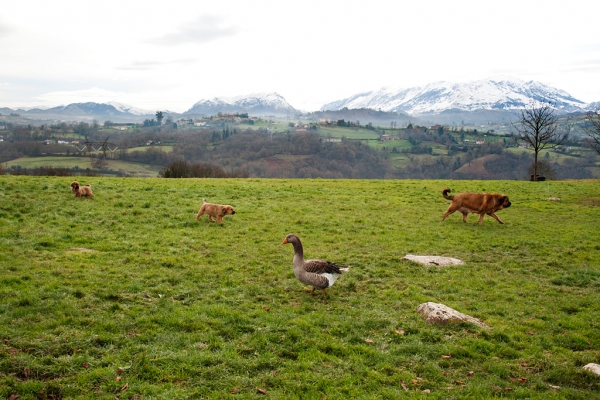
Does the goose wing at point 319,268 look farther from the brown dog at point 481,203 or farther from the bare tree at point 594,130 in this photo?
the bare tree at point 594,130

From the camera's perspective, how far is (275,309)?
29.6 ft

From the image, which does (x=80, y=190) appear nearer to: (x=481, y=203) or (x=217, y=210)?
(x=217, y=210)

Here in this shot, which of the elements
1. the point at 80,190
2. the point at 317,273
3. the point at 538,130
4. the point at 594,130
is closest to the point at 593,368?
the point at 317,273

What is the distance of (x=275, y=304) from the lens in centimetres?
937

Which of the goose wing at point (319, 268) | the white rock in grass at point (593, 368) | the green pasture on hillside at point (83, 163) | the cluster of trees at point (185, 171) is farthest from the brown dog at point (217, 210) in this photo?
the green pasture on hillside at point (83, 163)

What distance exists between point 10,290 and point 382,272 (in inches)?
366

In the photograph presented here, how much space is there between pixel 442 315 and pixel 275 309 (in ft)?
11.9

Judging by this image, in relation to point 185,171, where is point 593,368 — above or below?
below

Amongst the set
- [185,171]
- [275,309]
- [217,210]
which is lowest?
[275,309]

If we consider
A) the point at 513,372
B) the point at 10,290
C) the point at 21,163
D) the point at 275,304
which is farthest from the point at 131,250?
the point at 21,163

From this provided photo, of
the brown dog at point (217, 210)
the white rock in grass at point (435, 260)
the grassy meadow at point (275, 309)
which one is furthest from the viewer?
the brown dog at point (217, 210)

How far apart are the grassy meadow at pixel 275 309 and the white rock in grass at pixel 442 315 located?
294mm

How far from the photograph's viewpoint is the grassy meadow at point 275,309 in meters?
6.26

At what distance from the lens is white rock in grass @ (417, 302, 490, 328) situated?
27.8 feet
